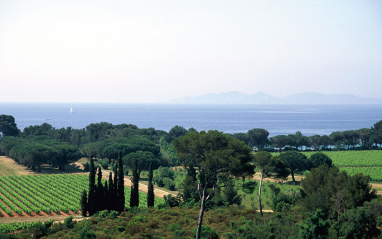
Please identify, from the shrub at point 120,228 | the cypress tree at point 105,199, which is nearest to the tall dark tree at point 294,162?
the cypress tree at point 105,199

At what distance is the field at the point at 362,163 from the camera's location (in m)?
62.1

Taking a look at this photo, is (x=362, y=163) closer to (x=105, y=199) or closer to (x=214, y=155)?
(x=105, y=199)

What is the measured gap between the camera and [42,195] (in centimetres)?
4734

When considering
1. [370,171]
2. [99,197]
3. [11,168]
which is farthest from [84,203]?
[370,171]

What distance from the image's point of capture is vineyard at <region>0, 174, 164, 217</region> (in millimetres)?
40531

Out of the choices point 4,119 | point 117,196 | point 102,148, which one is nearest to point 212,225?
point 117,196

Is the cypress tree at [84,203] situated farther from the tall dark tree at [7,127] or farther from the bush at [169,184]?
the tall dark tree at [7,127]

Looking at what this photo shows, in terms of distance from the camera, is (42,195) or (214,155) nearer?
(214,155)

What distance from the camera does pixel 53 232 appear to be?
27.0m

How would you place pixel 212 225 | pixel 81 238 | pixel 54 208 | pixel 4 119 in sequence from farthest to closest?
1. pixel 4 119
2. pixel 54 208
3. pixel 212 225
4. pixel 81 238

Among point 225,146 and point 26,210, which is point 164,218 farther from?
point 26,210

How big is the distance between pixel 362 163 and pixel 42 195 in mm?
61708

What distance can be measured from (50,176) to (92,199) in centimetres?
2752

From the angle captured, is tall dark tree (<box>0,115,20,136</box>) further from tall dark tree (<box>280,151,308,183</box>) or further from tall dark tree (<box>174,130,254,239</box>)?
tall dark tree (<box>174,130,254,239</box>)
